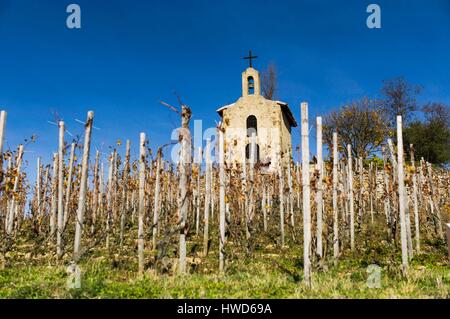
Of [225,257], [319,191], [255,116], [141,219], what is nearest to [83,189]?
[141,219]

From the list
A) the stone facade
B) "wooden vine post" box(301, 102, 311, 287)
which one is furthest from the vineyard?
the stone facade

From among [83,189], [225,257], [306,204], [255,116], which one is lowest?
[225,257]

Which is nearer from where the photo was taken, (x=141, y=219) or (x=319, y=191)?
(x=141, y=219)

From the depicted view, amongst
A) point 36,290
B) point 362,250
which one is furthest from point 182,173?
point 362,250

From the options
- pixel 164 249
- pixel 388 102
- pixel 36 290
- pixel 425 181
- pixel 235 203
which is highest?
pixel 388 102

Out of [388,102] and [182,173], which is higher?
[388,102]

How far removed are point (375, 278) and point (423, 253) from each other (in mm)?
5779

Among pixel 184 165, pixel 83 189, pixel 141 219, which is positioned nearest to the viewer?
pixel 83 189

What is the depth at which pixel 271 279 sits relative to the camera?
6.38 m

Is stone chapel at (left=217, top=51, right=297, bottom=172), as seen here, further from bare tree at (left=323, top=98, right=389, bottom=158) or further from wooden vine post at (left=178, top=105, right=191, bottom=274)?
wooden vine post at (left=178, top=105, right=191, bottom=274)

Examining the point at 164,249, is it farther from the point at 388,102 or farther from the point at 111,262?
the point at 388,102

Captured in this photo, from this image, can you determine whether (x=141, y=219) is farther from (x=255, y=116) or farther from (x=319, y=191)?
(x=255, y=116)
